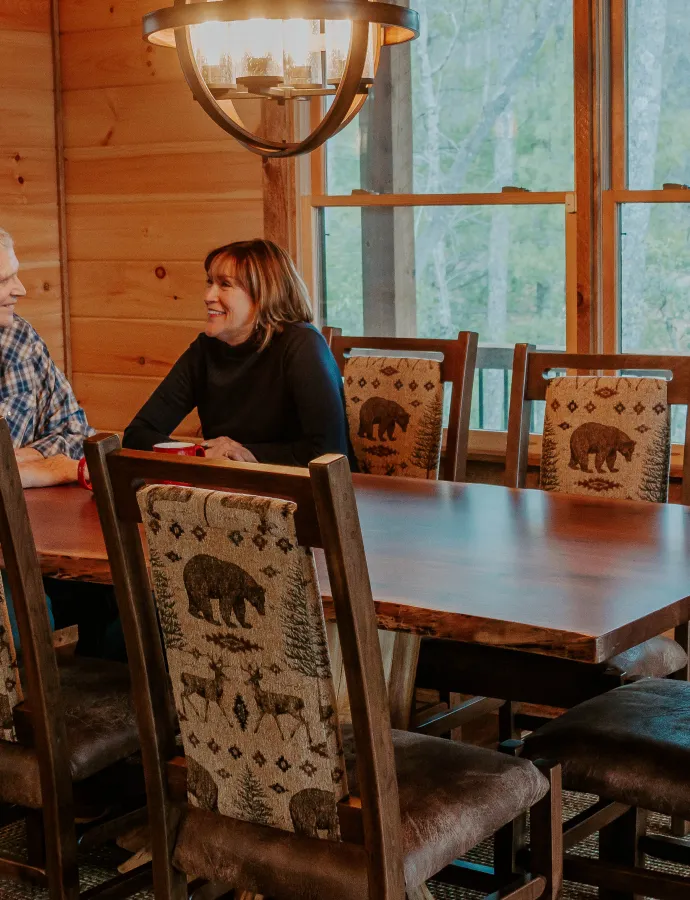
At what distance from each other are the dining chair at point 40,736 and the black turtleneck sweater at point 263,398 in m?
1.01

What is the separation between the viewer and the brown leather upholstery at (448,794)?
4.85 feet

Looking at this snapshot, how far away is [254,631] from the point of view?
1.40 m

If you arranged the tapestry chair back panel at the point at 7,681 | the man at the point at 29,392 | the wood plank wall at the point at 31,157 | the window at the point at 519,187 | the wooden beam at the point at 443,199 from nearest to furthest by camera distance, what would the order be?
1. the tapestry chair back panel at the point at 7,681
2. the man at the point at 29,392
3. the window at the point at 519,187
4. the wooden beam at the point at 443,199
5. the wood plank wall at the point at 31,157

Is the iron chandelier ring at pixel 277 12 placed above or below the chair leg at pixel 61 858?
above

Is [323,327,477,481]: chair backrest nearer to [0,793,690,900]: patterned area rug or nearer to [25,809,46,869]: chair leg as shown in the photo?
[0,793,690,900]: patterned area rug

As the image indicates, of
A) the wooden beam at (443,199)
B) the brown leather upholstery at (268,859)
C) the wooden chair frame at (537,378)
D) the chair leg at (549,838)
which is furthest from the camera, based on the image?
the wooden beam at (443,199)

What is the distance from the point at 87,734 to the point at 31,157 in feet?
8.57

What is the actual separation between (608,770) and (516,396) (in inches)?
43.2

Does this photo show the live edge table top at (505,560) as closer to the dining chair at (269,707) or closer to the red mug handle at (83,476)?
the red mug handle at (83,476)

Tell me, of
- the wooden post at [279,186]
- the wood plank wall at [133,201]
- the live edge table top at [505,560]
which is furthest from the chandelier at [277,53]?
the wood plank wall at [133,201]

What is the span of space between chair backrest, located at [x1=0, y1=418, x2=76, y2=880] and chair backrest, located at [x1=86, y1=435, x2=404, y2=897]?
0.73 ft

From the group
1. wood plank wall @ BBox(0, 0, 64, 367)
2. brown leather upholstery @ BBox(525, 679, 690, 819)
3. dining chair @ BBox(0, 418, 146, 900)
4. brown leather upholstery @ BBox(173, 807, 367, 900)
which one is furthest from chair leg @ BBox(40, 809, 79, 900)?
wood plank wall @ BBox(0, 0, 64, 367)

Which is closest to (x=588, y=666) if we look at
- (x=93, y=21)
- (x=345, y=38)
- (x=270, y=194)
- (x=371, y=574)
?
(x=371, y=574)

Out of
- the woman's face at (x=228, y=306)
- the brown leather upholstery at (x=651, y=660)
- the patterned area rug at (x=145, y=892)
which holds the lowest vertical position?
the patterned area rug at (x=145, y=892)
